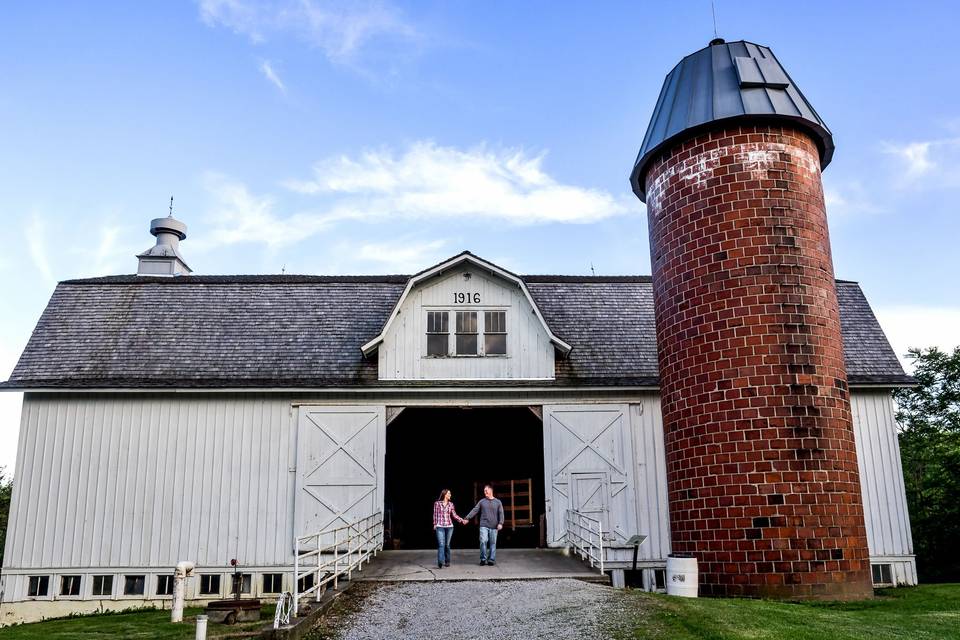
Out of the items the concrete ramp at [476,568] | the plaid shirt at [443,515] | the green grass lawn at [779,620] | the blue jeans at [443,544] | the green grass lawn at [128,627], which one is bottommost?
the green grass lawn at [128,627]

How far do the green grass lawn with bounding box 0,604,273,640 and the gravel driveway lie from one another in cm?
198

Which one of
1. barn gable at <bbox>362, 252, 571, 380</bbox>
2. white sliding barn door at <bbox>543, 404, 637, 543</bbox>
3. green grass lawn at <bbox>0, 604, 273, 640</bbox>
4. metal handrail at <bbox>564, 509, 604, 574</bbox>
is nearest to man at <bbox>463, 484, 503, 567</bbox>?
metal handrail at <bbox>564, 509, 604, 574</bbox>

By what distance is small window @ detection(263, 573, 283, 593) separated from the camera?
622 inches

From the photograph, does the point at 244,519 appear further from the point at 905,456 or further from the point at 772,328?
the point at 905,456

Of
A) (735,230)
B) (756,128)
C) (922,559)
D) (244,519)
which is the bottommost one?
(922,559)

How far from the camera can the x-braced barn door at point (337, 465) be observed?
16.2 meters

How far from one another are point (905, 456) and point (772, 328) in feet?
75.9

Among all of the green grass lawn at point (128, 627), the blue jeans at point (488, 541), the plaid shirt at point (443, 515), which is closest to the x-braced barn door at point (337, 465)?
the green grass lawn at point (128, 627)

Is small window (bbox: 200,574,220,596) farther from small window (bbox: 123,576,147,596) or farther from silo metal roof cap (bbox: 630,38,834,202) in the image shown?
silo metal roof cap (bbox: 630,38,834,202)

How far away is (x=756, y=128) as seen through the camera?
12820mm

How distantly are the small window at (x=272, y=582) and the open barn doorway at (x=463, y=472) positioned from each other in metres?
5.94

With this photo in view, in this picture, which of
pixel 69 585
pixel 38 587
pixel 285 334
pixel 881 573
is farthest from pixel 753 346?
pixel 38 587

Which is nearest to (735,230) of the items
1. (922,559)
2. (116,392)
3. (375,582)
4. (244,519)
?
(375,582)

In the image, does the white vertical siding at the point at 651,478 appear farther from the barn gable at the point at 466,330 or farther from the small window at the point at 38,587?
the small window at the point at 38,587
